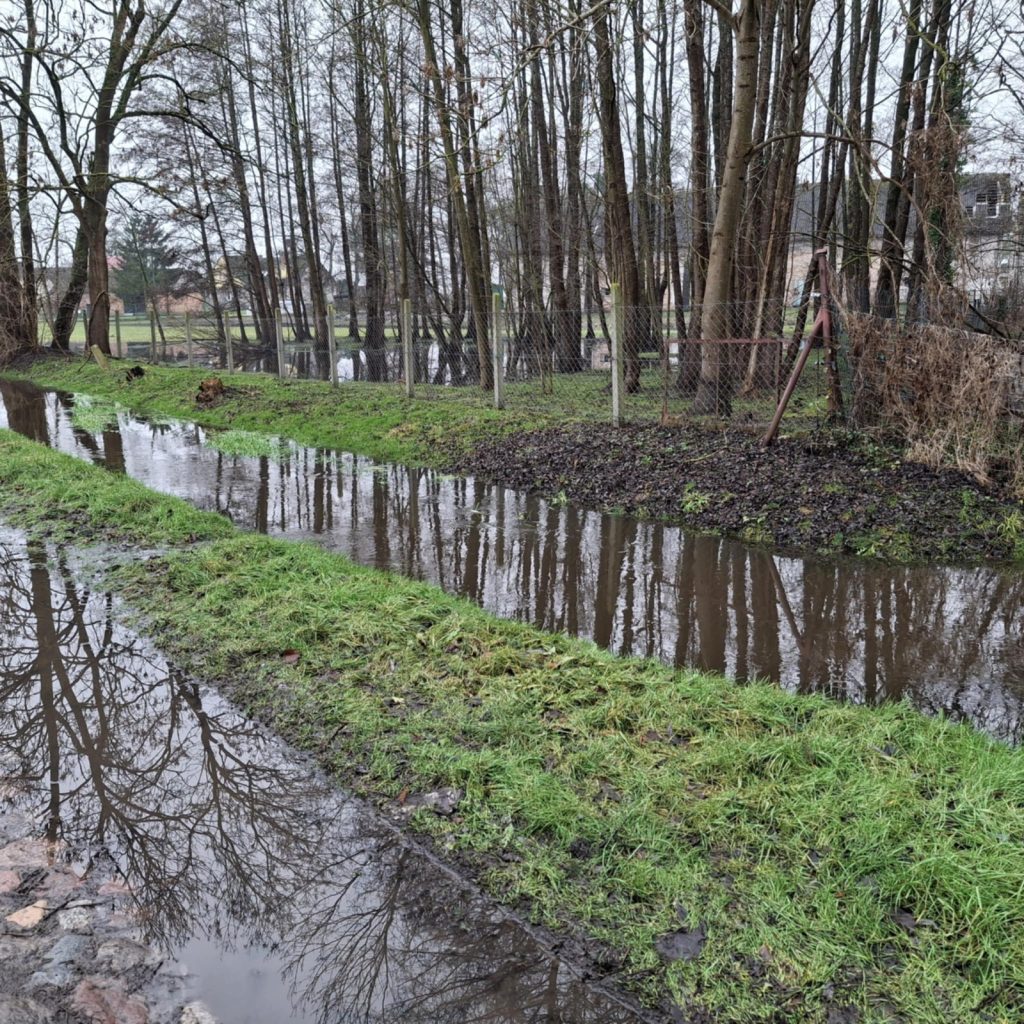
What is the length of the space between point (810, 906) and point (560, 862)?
0.81 meters

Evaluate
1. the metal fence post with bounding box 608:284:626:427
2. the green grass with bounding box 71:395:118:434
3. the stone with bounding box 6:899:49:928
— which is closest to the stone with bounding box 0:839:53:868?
the stone with bounding box 6:899:49:928

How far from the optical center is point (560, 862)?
2.84 metres

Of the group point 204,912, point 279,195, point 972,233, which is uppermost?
point 279,195

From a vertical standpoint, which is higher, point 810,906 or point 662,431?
point 662,431

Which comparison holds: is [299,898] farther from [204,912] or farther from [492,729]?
[492,729]

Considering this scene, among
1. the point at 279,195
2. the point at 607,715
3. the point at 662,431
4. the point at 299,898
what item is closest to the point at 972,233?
the point at 662,431

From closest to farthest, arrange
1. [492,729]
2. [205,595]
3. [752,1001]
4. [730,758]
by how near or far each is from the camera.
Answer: [752,1001] < [730,758] < [492,729] < [205,595]

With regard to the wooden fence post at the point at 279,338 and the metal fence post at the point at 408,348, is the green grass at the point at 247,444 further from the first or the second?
the wooden fence post at the point at 279,338

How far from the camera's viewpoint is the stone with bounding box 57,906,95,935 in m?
2.62

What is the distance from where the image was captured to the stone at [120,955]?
2477 mm

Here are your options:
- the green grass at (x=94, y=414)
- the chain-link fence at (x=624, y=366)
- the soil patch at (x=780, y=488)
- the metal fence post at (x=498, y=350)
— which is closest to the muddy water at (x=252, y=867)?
the soil patch at (x=780, y=488)

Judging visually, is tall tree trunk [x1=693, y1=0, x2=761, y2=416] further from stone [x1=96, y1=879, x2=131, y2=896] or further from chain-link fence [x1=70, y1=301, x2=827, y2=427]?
stone [x1=96, y1=879, x2=131, y2=896]

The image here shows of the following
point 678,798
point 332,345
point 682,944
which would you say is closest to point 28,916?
point 682,944

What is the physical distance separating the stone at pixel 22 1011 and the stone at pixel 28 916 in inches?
12.7
